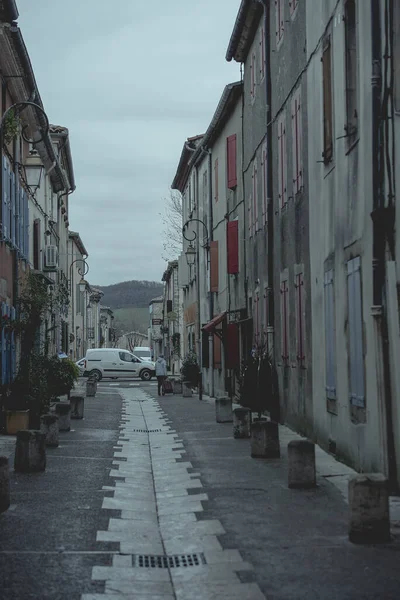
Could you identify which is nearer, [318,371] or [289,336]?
[318,371]

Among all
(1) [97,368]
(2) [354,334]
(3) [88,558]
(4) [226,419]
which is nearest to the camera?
(3) [88,558]

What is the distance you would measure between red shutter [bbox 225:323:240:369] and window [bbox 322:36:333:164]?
1362cm

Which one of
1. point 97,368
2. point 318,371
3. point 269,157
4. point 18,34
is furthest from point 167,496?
point 97,368

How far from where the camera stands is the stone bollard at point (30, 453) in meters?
12.9

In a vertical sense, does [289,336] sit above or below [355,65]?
below

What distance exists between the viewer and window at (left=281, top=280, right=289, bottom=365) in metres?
19.7

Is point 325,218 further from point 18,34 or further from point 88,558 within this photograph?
point 18,34

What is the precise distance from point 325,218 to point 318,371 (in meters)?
2.48

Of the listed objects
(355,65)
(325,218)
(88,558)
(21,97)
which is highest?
(21,97)

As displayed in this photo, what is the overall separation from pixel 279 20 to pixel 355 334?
990 centimetres

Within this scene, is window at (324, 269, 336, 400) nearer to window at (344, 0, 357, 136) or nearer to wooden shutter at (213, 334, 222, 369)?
window at (344, 0, 357, 136)

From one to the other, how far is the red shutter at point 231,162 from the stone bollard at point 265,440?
1563 centimetres

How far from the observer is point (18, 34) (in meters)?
22.2

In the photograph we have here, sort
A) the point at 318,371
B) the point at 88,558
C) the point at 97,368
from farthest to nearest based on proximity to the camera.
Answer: the point at 97,368, the point at 318,371, the point at 88,558
